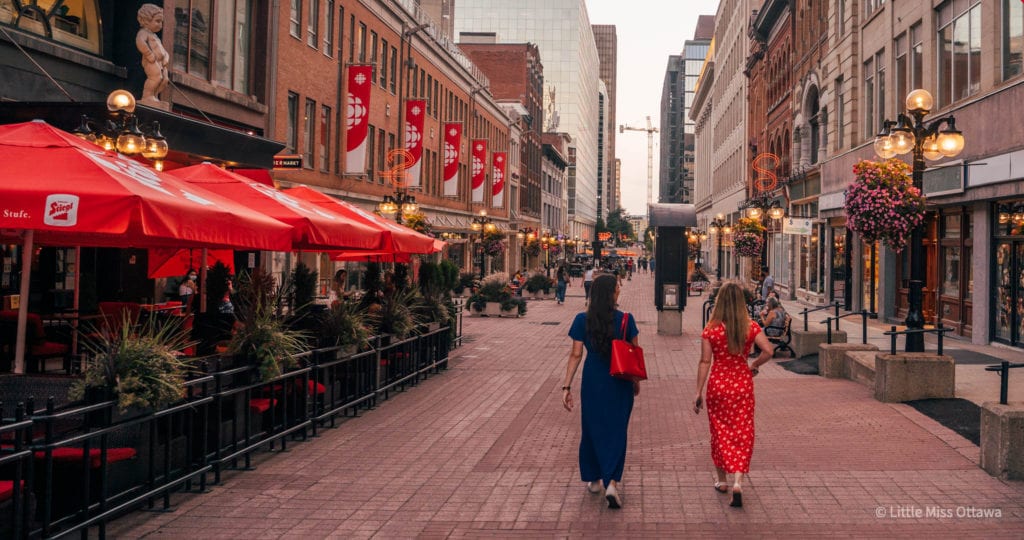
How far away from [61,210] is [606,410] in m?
4.48

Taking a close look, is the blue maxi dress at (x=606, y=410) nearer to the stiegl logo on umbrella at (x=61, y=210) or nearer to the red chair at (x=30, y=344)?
the stiegl logo on umbrella at (x=61, y=210)

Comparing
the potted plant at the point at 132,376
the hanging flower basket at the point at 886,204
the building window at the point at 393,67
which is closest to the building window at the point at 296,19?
the building window at the point at 393,67

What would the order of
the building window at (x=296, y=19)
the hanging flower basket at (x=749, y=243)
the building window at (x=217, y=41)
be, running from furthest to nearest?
1. the hanging flower basket at (x=749, y=243)
2. the building window at (x=296, y=19)
3. the building window at (x=217, y=41)

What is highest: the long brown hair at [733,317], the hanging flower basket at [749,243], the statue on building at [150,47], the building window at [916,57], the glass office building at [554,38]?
the glass office building at [554,38]

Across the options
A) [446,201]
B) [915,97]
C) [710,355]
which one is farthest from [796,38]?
[710,355]

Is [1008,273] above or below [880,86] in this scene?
below

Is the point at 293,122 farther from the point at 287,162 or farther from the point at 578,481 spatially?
the point at 578,481

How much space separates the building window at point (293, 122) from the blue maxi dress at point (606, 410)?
2367cm

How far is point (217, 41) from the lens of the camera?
934 inches

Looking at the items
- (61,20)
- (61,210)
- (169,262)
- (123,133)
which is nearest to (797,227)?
(169,262)

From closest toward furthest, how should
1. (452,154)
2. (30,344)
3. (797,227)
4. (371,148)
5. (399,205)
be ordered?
(30,344)
(399,205)
(797,227)
(371,148)
(452,154)

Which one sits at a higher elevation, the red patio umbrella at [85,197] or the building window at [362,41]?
the building window at [362,41]

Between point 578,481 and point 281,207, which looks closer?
point 578,481

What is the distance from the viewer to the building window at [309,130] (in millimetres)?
30344
